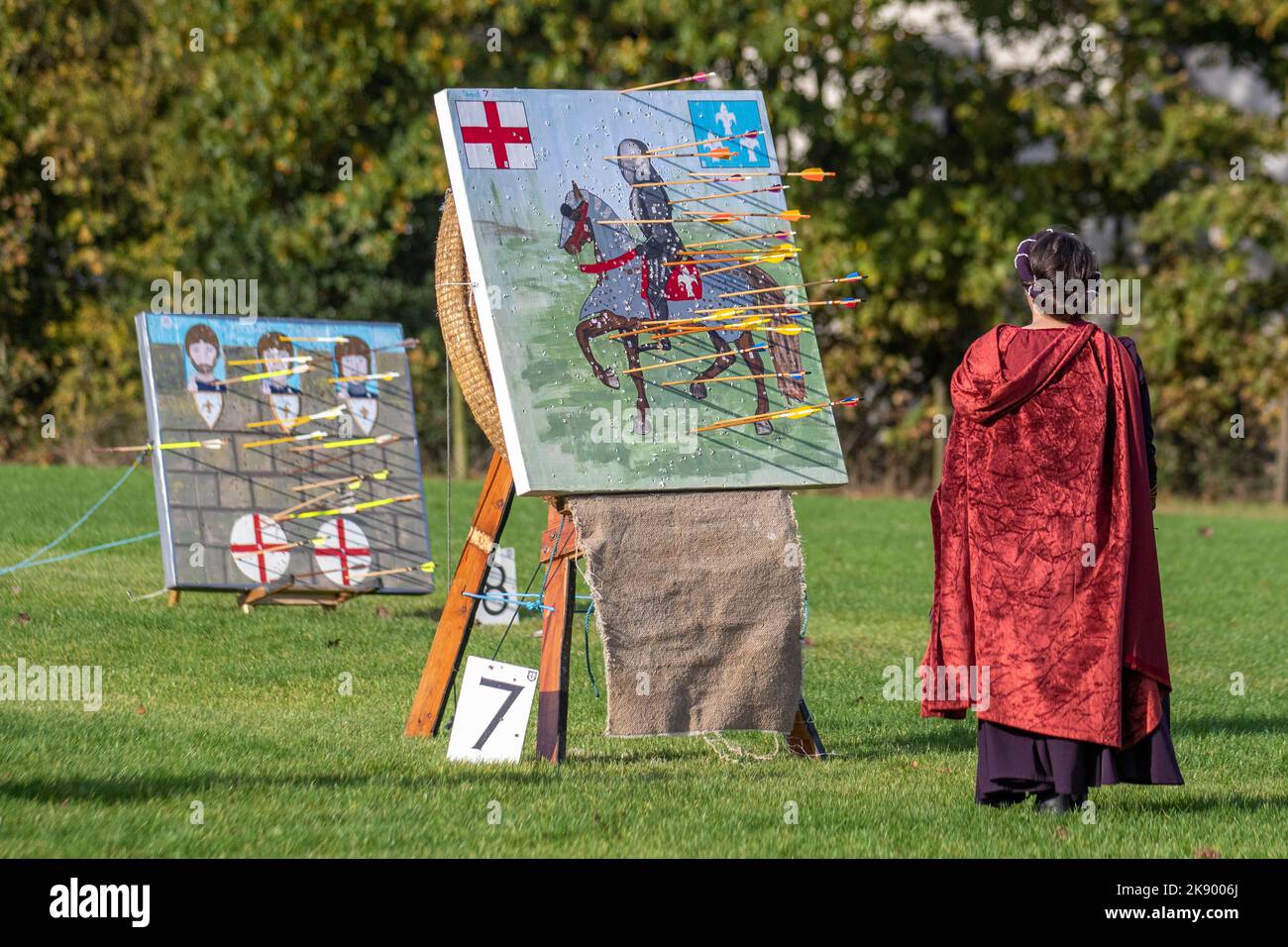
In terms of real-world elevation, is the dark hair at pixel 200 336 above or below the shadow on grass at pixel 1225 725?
above

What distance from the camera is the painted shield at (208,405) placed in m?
10.4

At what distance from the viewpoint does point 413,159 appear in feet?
69.4

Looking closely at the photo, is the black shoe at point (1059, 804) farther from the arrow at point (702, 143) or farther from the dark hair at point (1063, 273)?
the arrow at point (702, 143)

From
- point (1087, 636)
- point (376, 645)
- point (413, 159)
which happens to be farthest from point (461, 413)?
point (1087, 636)

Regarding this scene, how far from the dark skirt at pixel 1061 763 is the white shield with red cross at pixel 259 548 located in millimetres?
5197

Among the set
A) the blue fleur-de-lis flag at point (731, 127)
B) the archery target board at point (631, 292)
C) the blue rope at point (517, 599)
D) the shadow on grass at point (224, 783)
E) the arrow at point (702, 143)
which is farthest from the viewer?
the blue fleur-de-lis flag at point (731, 127)

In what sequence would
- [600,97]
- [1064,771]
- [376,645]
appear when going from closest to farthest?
[1064,771] < [600,97] < [376,645]

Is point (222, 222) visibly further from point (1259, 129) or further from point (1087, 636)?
point (1087, 636)

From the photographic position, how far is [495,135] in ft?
22.4

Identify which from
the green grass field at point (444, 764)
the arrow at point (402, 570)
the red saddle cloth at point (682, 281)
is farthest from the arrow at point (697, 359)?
the arrow at point (402, 570)

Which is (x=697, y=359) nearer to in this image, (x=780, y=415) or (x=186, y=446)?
(x=780, y=415)

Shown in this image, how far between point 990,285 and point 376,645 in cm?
1260

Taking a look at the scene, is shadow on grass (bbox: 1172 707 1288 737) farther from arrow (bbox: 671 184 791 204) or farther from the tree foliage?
the tree foliage

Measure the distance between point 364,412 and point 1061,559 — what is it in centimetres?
562
